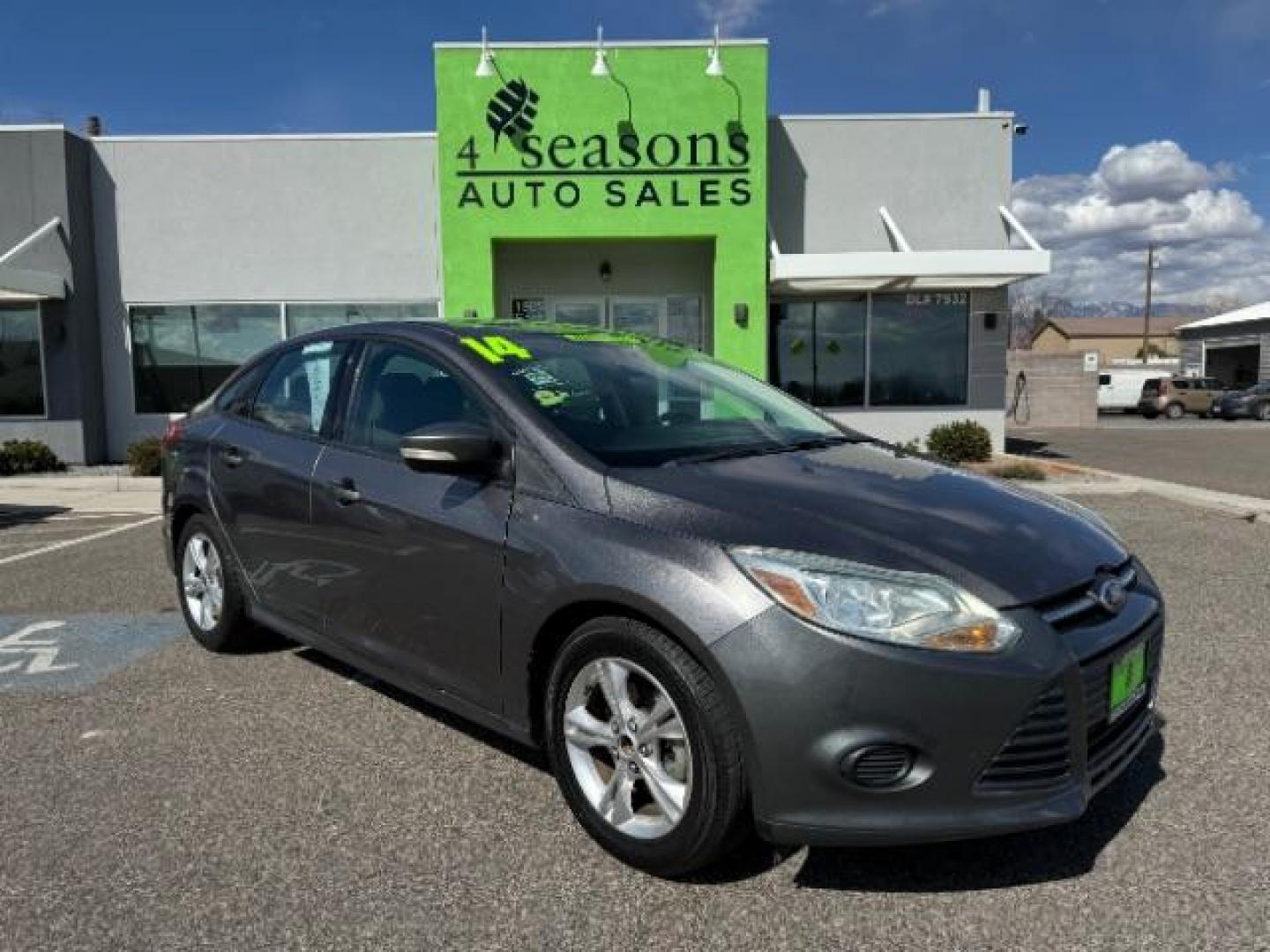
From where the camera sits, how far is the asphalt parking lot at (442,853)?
239cm

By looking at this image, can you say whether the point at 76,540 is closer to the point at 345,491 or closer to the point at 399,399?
the point at 345,491

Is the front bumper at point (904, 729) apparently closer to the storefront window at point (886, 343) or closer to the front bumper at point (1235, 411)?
the storefront window at point (886, 343)

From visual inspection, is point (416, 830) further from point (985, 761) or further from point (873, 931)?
point (985, 761)

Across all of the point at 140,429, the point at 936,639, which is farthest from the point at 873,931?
the point at 140,429

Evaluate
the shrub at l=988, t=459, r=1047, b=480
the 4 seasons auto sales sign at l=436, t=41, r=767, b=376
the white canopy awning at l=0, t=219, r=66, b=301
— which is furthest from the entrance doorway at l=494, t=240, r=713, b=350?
the white canopy awning at l=0, t=219, r=66, b=301

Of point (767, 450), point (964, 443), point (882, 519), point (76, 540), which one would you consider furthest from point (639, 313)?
point (882, 519)

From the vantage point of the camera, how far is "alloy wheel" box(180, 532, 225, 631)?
453 centimetres

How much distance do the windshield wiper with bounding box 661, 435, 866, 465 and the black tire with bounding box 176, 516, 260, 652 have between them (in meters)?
2.44

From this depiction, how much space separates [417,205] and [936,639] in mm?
13065

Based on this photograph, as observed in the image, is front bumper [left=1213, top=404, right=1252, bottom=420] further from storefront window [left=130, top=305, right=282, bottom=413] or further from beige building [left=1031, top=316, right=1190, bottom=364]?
beige building [left=1031, top=316, right=1190, bottom=364]

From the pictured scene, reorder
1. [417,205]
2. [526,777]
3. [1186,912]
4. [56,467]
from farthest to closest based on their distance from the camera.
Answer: [417,205]
[56,467]
[526,777]
[1186,912]

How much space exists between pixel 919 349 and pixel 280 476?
1224cm

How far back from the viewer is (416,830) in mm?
2910

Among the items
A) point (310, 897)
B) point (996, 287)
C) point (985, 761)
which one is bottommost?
point (310, 897)
